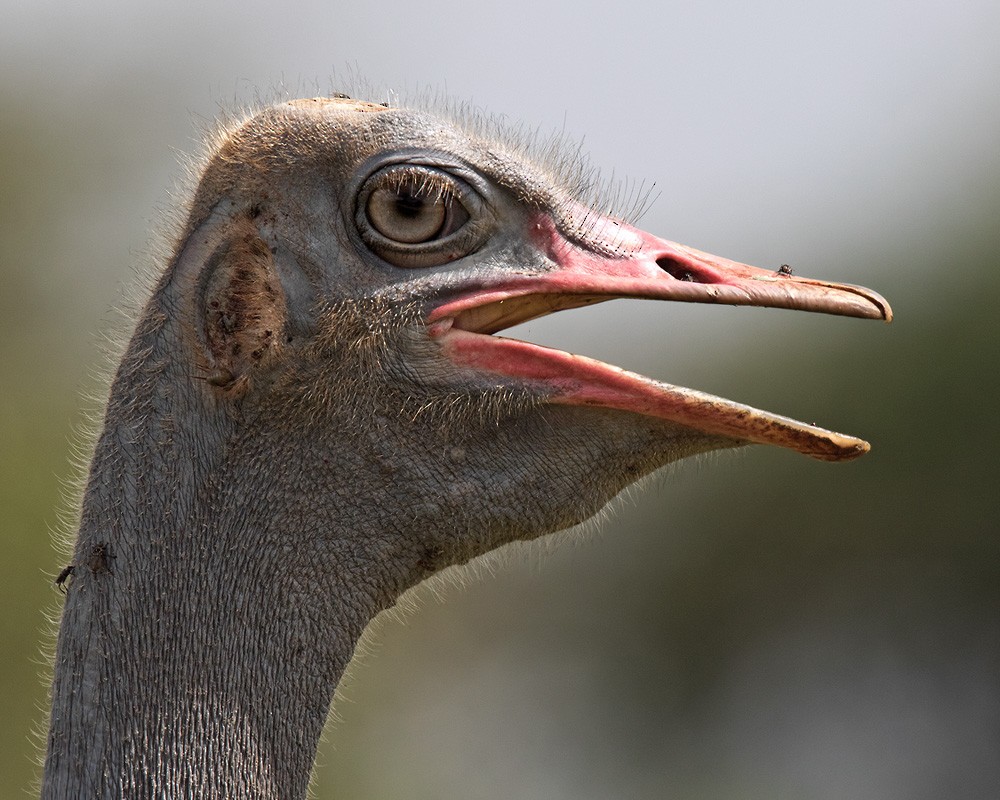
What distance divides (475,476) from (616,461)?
15.4 inches

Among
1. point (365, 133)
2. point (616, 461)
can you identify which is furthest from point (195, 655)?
point (365, 133)

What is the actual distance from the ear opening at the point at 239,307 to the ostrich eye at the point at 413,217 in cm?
31

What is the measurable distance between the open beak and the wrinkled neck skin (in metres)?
0.10

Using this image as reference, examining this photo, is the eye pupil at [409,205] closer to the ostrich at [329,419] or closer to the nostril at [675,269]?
the ostrich at [329,419]

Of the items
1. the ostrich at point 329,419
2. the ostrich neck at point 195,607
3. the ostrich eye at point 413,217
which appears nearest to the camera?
the ostrich neck at point 195,607

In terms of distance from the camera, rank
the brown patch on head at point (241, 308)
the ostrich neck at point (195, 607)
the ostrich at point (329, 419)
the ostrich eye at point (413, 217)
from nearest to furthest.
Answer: the ostrich neck at point (195, 607)
the ostrich at point (329, 419)
the brown patch on head at point (241, 308)
the ostrich eye at point (413, 217)

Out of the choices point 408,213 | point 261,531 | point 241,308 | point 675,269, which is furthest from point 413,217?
point 261,531

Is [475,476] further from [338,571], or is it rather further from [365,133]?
[365,133]

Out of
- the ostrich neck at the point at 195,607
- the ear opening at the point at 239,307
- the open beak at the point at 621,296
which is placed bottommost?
the ostrich neck at the point at 195,607

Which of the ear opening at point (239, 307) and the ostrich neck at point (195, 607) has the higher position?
the ear opening at point (239, 307)

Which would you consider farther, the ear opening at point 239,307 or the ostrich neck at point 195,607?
the ear opening at point 239,307

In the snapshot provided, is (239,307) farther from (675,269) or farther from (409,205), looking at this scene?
(675,269)

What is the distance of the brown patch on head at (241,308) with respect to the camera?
161 inches

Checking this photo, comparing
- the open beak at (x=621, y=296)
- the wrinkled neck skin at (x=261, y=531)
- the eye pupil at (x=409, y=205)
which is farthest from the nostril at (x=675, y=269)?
the eye pupil at (x=409, y=205)
